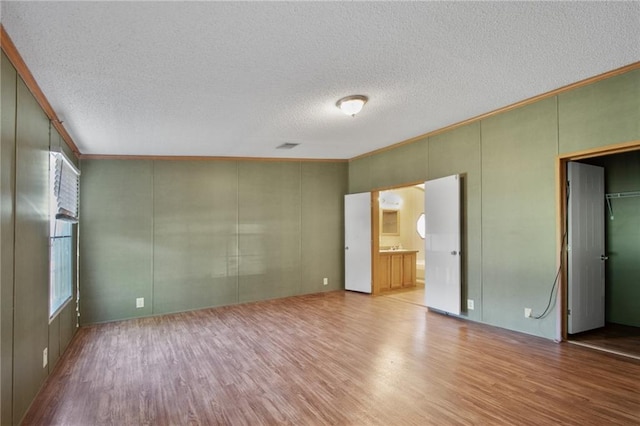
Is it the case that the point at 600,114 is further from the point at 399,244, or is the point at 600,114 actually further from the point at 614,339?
the point at 399,244

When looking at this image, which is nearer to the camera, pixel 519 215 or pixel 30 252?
pixel 30 252

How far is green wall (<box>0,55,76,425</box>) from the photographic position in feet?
7.20

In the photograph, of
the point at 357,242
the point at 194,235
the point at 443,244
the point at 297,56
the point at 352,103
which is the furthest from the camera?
the point at 357,242

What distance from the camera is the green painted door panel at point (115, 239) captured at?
16.9ft

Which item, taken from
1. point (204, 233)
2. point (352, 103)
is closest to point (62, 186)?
point (204, 233)

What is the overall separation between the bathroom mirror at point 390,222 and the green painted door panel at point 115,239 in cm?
505

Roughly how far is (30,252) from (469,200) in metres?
4.70

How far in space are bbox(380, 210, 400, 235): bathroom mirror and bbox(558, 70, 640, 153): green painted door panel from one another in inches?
190

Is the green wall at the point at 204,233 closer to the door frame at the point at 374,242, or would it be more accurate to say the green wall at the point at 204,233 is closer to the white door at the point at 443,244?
the door frame at the point at 374,242

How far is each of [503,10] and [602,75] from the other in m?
1.84

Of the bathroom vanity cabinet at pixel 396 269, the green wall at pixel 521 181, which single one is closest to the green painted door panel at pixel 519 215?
the green wall at pixel 521 181

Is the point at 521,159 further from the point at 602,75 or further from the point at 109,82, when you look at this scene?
the point at 109,82

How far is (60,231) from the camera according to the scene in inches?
157

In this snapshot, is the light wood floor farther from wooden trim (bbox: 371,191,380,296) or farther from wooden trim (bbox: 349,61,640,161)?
wooden trim (bbox: 349,61,640,161)
